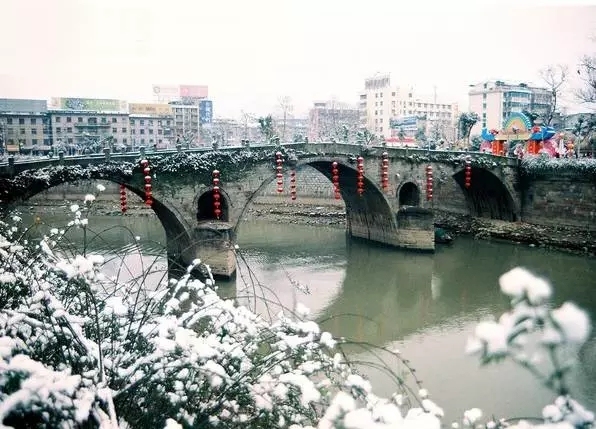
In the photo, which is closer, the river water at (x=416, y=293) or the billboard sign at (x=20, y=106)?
the river water at (x=416, y=293)

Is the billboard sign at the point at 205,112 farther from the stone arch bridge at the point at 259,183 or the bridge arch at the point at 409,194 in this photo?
the bridge arch at the point at 409,194

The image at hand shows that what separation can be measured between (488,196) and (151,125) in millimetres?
25858

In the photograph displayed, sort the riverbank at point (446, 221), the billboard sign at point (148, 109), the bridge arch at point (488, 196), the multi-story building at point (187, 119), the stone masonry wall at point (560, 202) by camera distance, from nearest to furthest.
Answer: the riverbank at point (446, 221)
the stone masonry wall at point (560, 202)
the bridge arch at point (488, 196)
the billboard sign at point (148, 109)
the multi-story building at point (187, 119)

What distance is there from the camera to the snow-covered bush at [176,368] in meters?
1.50

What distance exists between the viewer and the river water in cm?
704

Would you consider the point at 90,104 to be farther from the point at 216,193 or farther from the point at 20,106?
the point at 216,193

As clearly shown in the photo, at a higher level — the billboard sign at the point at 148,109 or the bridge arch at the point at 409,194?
the billboard sign at the point at 148,109

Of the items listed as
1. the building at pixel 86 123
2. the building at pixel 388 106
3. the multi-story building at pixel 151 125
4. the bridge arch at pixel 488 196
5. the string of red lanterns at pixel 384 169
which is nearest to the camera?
the string of red lanterns at pixel 384 169

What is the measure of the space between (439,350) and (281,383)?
21.0 feet

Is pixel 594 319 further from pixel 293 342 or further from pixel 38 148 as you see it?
pixel 38 148

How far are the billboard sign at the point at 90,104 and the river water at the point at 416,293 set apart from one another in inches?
660

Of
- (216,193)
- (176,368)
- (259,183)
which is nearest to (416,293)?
(259,183)

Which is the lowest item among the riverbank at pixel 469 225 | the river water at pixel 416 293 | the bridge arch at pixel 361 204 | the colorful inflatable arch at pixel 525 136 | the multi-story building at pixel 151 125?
the river water at pixel 416 293

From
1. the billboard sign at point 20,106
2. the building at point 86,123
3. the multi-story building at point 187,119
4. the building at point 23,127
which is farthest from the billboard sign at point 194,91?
the billboard sign at point 20,106
